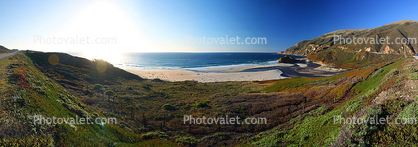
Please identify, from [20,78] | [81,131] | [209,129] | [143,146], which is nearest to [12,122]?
[81,131]

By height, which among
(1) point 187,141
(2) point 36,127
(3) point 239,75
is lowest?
(1) point 187,141

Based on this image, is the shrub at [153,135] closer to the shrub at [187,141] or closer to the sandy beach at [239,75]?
the shrub at [187,141]

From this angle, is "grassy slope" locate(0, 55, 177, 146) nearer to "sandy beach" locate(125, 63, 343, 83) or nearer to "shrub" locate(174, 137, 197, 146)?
"shrub" locate(174, 137, 197, 146)

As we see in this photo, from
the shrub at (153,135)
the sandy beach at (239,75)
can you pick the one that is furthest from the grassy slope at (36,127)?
the sandy beach at (239,75)

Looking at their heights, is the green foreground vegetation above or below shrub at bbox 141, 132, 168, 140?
above

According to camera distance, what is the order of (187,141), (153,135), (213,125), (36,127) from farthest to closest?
(213,125), (153,135), (187,141), (36,127)

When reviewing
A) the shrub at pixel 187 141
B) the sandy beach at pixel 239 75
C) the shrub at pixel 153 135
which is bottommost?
the shrub at pixel 187 141

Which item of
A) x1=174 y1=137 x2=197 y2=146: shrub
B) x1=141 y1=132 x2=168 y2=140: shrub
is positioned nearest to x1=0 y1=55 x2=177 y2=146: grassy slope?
x1=141 y1=132 x2=168 y2=140: shrub

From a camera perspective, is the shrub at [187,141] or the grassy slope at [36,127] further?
the shrub at [187,141]

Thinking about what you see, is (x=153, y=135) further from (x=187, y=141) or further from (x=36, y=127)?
(x=36, y=127)

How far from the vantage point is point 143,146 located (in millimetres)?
10914

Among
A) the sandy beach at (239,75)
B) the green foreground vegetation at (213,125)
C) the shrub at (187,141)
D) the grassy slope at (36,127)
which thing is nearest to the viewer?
the grassy slope at (36,127)

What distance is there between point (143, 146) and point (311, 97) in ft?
60.1

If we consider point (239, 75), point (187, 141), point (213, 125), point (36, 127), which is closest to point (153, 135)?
point (187, 141)
